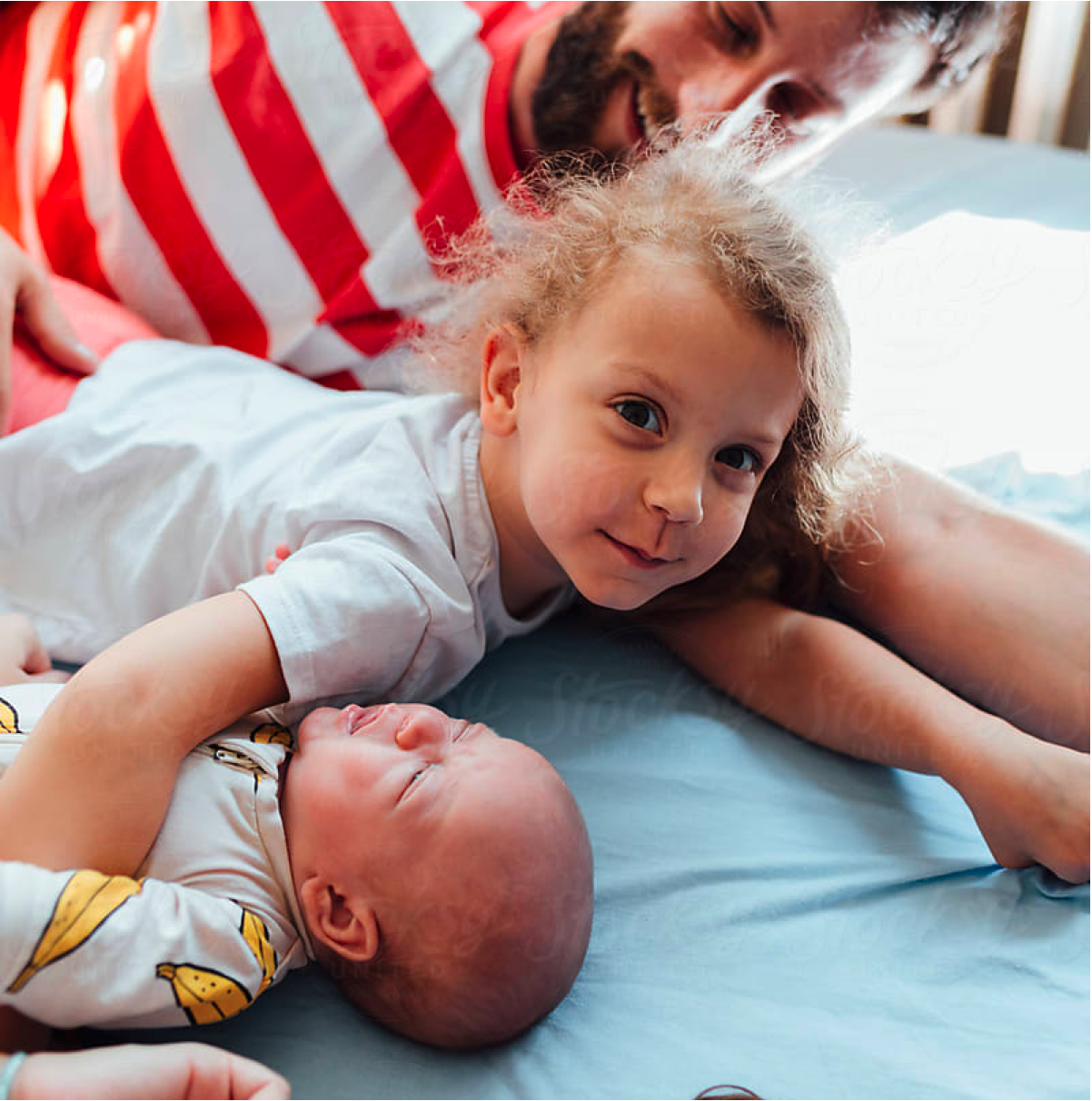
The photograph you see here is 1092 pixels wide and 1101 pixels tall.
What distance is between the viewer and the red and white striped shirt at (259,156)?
37.1 inches

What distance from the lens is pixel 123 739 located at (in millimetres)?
532

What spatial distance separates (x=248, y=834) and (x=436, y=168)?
66cm

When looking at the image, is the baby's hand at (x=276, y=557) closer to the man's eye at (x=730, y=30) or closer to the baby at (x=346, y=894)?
the baby at (x=346, y=894)

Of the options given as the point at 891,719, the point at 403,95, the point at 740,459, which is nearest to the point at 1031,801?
the point at 891,719

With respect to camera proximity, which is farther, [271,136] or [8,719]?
[271,136]

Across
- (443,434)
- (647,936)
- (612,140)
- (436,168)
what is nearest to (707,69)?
(612,140)

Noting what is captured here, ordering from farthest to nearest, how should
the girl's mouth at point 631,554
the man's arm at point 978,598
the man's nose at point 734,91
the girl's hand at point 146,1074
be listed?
the man's nose at point 734,91, the man's arm at point 978,598, the girl's mouth at point 631,554, the girl's hand at point 146,1074

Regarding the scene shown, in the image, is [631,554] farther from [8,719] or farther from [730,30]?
[730,30]

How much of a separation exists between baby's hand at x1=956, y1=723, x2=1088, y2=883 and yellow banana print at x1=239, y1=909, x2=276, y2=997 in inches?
18.0

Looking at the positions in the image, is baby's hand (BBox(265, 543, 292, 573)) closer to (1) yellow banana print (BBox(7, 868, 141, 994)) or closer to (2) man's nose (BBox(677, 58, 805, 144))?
(1) yellow banana print (BBox(7, 868, 141, 994))

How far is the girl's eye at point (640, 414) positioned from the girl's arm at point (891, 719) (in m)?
0.24

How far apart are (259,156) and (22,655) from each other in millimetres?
495

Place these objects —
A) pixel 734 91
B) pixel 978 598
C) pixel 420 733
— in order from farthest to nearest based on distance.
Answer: pixel 734 91, pixel 978 598, pixel 420 733

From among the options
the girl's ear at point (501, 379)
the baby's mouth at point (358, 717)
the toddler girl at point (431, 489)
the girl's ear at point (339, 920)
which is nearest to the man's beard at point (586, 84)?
the toddler girl at point (431, 489)
